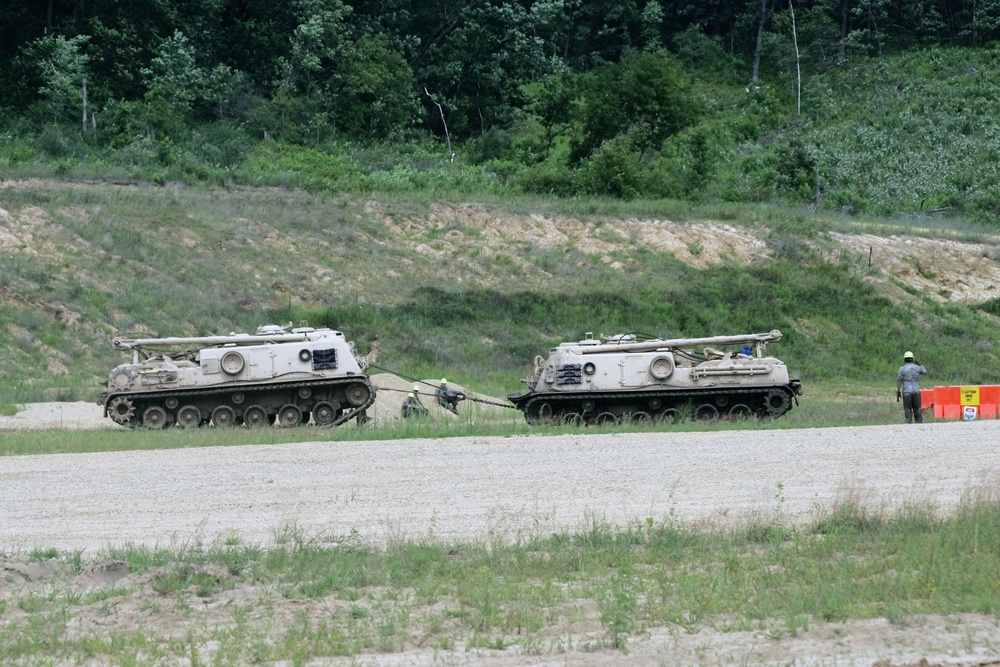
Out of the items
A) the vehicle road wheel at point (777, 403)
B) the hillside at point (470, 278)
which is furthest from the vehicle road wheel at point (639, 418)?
the hillside at point (470, 278)

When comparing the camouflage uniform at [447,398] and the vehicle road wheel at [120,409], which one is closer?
the vehicle road wheel at [120,409]

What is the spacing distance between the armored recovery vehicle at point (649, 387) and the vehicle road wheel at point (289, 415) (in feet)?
14.4

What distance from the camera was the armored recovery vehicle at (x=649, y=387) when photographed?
25.7 m

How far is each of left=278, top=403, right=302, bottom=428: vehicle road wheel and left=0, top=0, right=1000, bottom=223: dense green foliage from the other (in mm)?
22198

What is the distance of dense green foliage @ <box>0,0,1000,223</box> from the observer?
5084cm

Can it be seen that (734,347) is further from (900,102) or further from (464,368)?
(900,102)

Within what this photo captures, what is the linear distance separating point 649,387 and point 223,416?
8.62 meters

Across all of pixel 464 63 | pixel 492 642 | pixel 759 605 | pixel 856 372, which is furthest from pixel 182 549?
pixel 464 63

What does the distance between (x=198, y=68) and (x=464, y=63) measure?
1332cm

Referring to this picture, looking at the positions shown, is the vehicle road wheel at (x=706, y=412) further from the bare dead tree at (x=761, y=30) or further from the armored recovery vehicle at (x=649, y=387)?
the bare dead tree at (x=761, y=30)

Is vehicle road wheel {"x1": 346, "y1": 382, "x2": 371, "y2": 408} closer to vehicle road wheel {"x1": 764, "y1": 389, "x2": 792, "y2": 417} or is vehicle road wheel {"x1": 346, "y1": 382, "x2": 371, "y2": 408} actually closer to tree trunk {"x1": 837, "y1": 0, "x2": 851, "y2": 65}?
vehicle road wheel {"x1": 764, "y1": 389, "x2": 792, "y2": 417}

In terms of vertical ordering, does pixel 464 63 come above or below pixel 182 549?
above

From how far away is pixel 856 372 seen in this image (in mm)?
39062

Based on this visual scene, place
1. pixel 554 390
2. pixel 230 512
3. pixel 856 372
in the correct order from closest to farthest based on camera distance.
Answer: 1. pixel 230 512
2. pixel 554 390
3. pixel 856 372
